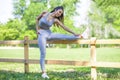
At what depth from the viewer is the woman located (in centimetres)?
826

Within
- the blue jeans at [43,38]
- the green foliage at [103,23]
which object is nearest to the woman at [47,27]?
the blue jeans at [43,38]

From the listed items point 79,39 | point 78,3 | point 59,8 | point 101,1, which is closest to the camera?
point 59,8

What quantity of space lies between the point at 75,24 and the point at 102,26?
6.80 meters

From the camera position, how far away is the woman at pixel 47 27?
8258 mm

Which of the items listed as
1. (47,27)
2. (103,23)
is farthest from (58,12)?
(103,23)

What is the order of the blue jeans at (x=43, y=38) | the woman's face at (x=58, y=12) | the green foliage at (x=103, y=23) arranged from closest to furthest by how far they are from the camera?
the woman's face at (x=58, y=12) → the blue jeans at (x=43, y=38) → the green foliage at (x=103, y=23)

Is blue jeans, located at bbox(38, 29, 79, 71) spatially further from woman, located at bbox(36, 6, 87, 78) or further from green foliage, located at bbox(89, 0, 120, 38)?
green foliage, located at bbox(89, 0, 120, 38)

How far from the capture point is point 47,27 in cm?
849

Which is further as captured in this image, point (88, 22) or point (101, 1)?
point (88, 22)

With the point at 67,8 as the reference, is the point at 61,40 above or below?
below

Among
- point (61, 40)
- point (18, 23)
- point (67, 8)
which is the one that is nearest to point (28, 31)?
point (18, 23)

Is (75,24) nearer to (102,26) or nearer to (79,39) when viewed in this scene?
(102,26)

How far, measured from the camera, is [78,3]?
81125 millimetres

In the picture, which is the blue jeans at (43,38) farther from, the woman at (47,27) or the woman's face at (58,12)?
the woman's face at (58,12)
